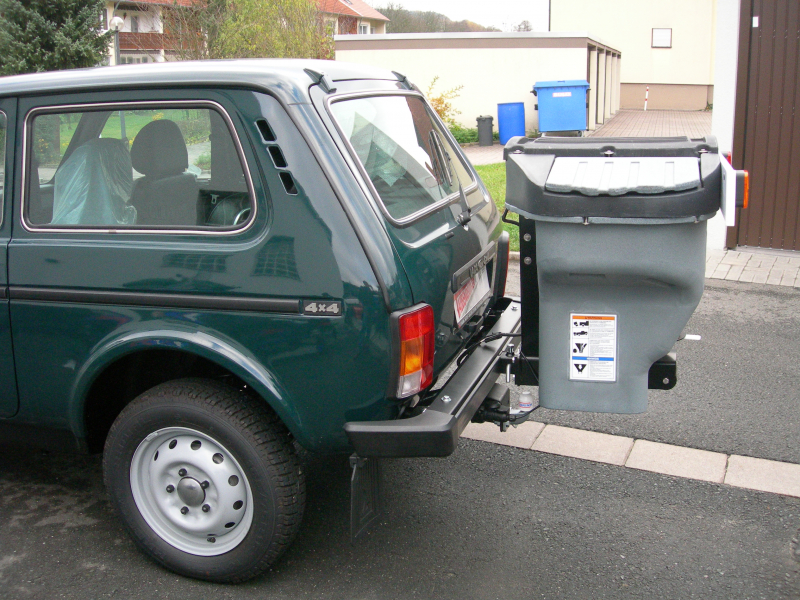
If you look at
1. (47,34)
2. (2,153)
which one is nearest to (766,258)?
(2,153)

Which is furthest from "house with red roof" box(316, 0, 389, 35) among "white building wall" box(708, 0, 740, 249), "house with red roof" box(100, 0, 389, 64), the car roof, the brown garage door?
the car roof

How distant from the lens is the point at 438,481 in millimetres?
3846

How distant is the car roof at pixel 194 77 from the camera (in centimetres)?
276

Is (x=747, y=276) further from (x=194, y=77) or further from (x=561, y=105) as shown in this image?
(x=561, y=105)

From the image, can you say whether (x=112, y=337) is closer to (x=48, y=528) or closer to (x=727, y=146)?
(x=48, y=528)

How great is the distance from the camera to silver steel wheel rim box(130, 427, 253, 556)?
291cm

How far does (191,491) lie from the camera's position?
2.96 m

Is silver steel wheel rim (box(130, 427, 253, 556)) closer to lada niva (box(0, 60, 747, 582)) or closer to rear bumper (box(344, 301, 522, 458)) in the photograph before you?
lada niva (box(0, 60, 747, 582))

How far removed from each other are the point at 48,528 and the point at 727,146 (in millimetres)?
7518

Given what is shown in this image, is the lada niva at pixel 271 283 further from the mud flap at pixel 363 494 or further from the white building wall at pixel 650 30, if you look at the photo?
the white building wall at pixel 650 30

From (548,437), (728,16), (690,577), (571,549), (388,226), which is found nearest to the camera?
(388,226)

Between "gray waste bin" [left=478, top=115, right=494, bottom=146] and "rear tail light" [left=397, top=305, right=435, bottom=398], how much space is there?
18.2 meters

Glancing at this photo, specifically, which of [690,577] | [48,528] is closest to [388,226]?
[690,577]

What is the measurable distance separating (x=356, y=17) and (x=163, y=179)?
62.8 meters
